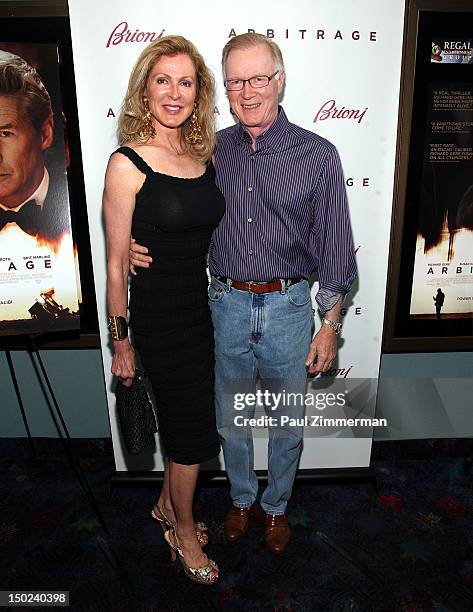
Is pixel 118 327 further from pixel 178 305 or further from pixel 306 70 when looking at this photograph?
pixel 306 70

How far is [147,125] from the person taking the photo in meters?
1.92

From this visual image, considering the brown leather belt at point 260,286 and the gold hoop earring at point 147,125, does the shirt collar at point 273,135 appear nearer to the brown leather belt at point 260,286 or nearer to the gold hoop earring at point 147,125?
the gold hoop earring at point 147,125

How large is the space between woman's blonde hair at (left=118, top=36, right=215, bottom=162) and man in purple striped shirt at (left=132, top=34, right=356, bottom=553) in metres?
0.09

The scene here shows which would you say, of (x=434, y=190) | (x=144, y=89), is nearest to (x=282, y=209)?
(x=144, y=89)

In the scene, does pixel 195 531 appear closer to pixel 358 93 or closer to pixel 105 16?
pixel 358 93

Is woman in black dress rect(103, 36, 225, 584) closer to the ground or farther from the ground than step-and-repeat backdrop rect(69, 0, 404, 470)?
closer to the ground

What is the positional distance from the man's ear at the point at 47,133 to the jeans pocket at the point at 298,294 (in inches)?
49.5

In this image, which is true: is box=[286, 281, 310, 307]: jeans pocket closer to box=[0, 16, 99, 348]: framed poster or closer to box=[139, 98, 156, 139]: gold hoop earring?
box=[139, 98, 156, 139]: gold hoop earring

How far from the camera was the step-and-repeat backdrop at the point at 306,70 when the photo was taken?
2189 millimetres

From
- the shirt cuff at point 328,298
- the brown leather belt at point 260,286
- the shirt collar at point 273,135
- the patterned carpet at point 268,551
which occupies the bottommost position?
the patterned carpet at point 268,551

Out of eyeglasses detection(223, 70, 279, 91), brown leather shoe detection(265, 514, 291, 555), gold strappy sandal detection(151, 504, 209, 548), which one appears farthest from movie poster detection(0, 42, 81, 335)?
brown leather shoe detection(265, 514, 291, 555)

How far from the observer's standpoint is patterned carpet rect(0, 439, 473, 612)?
85.7 inches

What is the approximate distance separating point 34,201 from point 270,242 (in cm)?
113

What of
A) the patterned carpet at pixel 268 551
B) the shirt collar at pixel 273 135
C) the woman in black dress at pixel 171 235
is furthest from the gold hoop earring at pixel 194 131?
the patterned carpet at pixel 268 551
